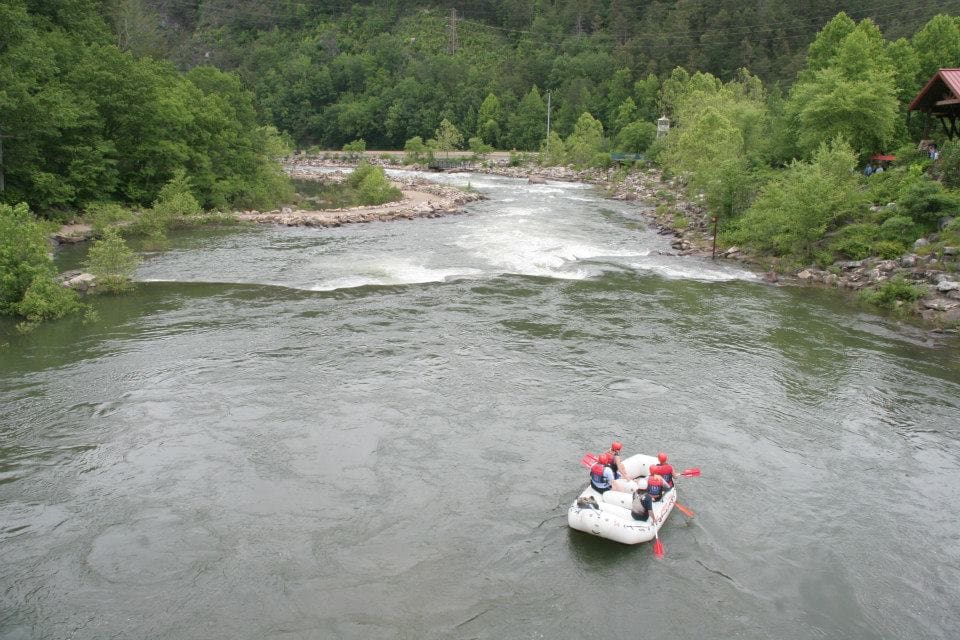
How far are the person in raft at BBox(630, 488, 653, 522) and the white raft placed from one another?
76 mm

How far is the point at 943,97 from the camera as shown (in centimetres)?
3206

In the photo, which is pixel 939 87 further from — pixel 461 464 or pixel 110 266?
pixel 110 266

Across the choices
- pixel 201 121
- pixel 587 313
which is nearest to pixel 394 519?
pixel 587 313

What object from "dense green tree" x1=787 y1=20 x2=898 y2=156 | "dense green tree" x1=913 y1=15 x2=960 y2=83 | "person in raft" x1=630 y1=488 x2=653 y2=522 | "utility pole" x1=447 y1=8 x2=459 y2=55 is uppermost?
"utility pole" x1=447 y1=8 x2=459 y2=55

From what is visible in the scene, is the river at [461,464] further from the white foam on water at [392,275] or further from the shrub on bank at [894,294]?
the shrub on bank at [894,294]

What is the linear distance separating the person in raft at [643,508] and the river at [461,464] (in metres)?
0.59

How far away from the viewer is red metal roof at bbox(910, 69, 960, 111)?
1161 inches

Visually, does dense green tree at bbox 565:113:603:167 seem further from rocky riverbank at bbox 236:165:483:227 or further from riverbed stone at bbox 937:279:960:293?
riverbed stone at bbox 937:279:960:293

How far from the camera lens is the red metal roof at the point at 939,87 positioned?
2949 cm

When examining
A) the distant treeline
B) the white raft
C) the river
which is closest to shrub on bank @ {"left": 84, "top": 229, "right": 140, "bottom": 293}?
the river

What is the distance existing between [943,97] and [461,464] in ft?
101

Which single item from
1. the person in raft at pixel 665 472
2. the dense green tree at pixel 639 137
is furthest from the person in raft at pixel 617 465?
the dense green tree at pixel 639 137

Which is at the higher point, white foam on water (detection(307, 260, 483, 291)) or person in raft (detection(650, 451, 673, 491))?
person in raft (detection(650, 451, 673, 491))

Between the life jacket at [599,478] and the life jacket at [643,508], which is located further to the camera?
→ the life jacket at [599,478]
